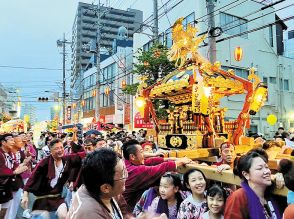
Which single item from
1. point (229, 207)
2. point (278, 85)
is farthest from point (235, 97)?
point (229, 207)

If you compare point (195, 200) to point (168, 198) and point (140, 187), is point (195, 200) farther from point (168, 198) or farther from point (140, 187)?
point (140, 187)

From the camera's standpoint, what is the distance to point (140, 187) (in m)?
3.38

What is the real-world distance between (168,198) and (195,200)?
0.33m

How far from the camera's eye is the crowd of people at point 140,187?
1800mm

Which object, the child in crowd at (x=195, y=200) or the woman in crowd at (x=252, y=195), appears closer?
the woman in crowd at (x=252, y=195)

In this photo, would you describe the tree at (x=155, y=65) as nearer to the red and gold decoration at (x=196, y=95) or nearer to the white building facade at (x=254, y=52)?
the white building facade at (x=254, y=52)

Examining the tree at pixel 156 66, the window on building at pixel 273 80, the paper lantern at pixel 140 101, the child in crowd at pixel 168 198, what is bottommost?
the child in crowd at pixel 168 198

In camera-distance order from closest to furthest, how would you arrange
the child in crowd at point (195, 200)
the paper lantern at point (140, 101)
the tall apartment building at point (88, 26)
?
the child in crowd at point (195, 200)
the paper lantern at point (140, 101)
the tall apartment building at point (88, 26)

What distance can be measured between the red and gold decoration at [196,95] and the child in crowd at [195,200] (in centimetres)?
346

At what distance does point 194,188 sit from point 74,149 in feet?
13.5

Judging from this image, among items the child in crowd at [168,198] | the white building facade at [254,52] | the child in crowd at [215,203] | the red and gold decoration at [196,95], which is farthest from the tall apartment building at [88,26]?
the child in crowd at [215,203]

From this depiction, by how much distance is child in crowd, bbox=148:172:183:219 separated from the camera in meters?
3.21

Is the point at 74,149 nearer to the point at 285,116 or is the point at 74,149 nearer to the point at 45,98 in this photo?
the point at 285,116

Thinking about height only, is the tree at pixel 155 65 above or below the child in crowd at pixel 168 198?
above
